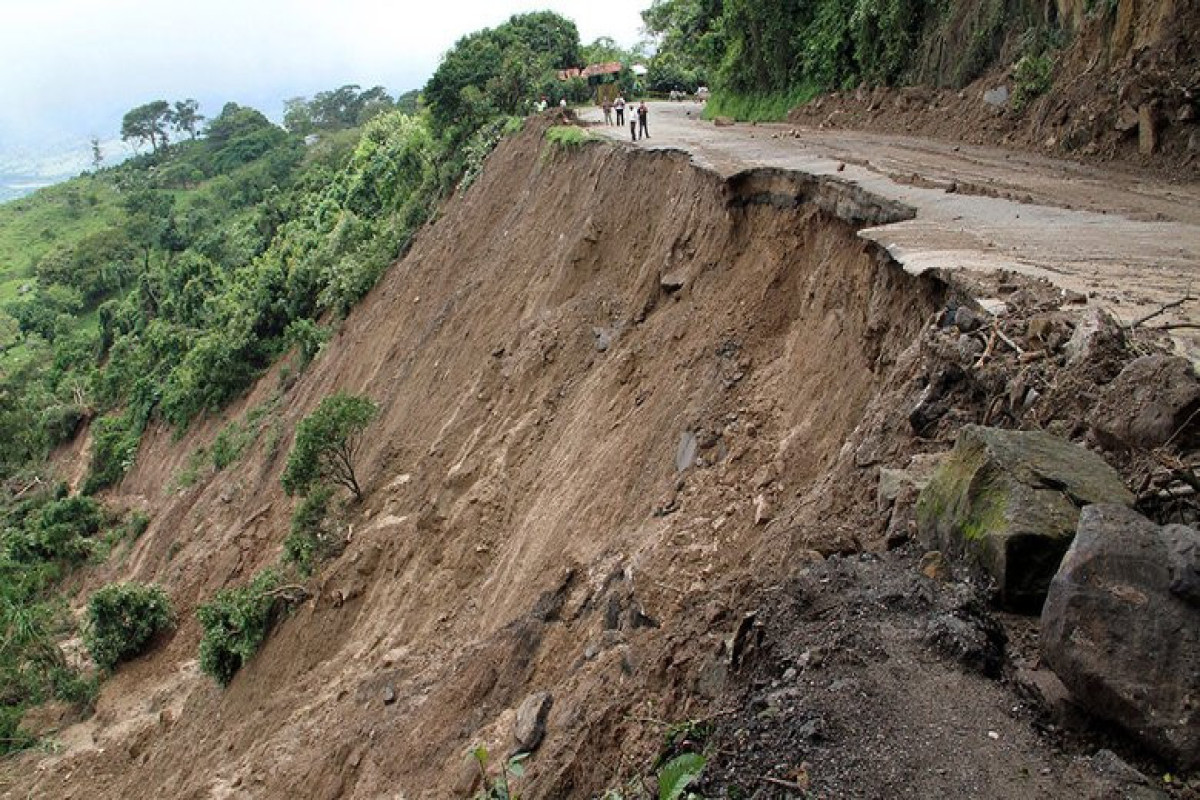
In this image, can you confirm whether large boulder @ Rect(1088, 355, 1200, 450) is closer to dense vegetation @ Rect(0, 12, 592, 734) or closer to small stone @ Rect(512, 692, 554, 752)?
small stone @ Rect(512, 692, 554, 752)

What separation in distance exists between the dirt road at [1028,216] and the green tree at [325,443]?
7920 millimetres

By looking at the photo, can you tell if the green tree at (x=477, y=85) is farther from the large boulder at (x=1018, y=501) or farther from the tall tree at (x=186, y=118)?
the tall tree at (x=186, y=118)

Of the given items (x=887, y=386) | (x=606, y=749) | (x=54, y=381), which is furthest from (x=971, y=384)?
(x=54, y=381)

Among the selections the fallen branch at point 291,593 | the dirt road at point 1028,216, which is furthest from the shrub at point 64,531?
the dirt road at point 1028,216

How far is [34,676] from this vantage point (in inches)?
831

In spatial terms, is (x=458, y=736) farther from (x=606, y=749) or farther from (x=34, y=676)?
(x=34, y=676)

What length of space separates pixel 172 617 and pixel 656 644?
1699 cm

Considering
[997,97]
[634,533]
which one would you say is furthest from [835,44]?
[634,533]

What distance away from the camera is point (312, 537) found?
17.3 m

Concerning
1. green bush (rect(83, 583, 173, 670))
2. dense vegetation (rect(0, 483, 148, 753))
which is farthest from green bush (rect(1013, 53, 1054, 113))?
dense vegetation (rect(0, 483, 148, 753))

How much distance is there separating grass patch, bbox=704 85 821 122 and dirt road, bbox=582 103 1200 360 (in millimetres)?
8758

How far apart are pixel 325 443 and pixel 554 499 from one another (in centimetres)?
627

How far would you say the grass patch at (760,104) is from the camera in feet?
86.7

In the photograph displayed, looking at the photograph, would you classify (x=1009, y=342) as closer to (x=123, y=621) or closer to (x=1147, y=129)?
(x=1147, y=129)
